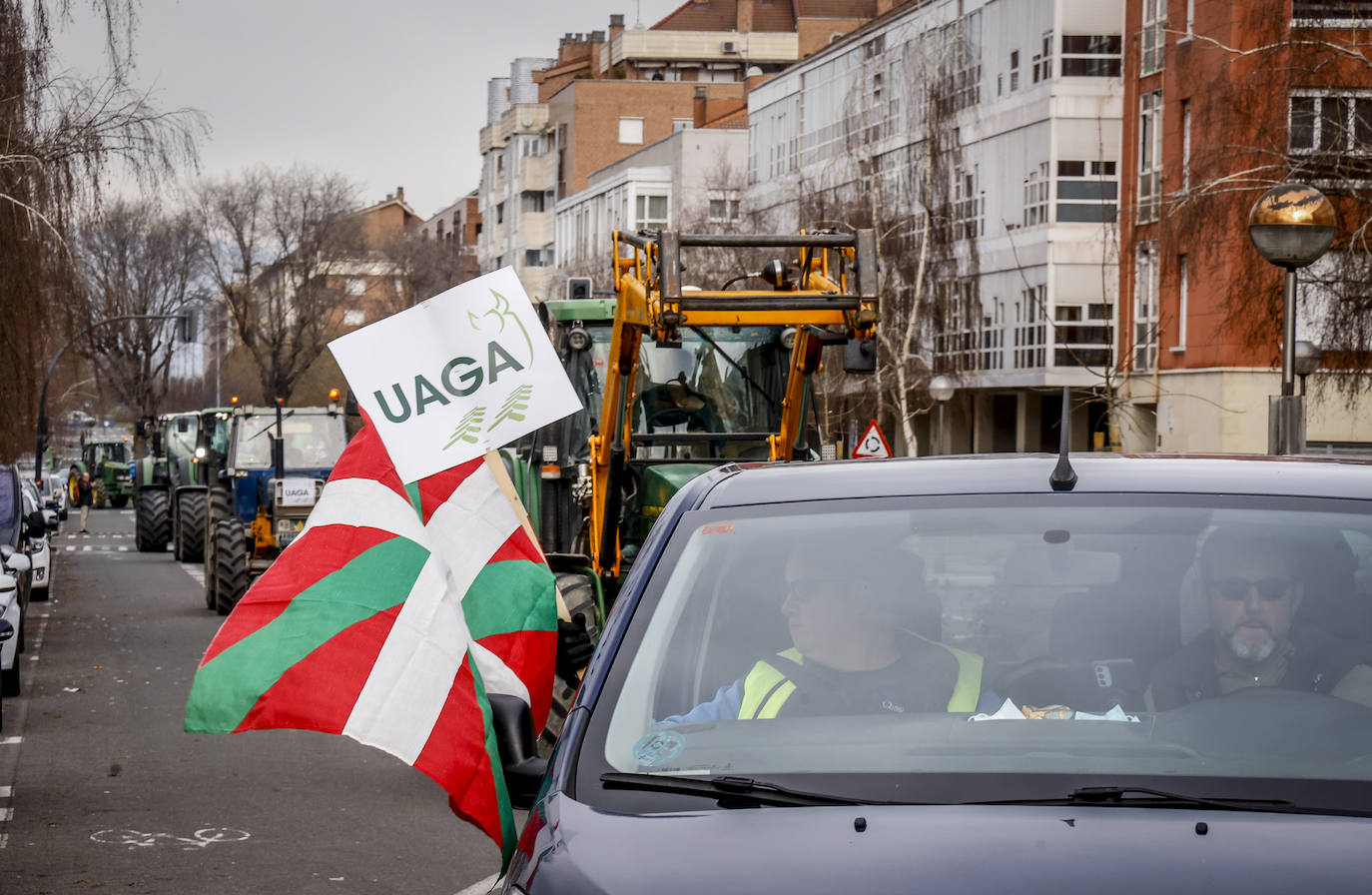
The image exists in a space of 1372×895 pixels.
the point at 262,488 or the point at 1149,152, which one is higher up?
the point at 1149,152

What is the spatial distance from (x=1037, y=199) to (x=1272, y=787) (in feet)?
150

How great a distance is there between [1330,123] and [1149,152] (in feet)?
69.2

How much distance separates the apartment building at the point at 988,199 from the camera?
4669cm

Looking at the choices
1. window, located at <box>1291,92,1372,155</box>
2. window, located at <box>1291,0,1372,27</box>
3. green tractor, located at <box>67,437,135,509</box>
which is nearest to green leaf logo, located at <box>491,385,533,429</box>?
window, located at <box>1291,92,1372,155</box>

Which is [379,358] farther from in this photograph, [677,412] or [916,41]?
[916,41]

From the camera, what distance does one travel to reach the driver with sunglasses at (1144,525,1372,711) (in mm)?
3408

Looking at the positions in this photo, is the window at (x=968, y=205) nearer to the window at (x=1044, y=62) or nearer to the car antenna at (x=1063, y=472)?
the window at (x=1044, y=62)

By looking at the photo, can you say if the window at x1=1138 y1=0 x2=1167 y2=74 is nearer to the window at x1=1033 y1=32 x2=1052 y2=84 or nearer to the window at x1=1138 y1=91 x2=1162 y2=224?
the window at x1=1138 y1=91 x2=1162 y2=224

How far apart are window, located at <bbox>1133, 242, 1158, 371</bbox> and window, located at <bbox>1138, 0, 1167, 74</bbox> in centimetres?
412

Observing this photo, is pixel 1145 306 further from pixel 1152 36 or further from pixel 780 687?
pixel 780 687

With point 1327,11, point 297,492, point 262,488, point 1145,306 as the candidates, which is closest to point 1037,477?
point 297,492

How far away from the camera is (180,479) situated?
122ft

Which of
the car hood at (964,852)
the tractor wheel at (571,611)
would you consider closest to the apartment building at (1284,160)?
the tractor wheel at (571,611)

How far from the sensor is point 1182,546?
A: 140 inches
